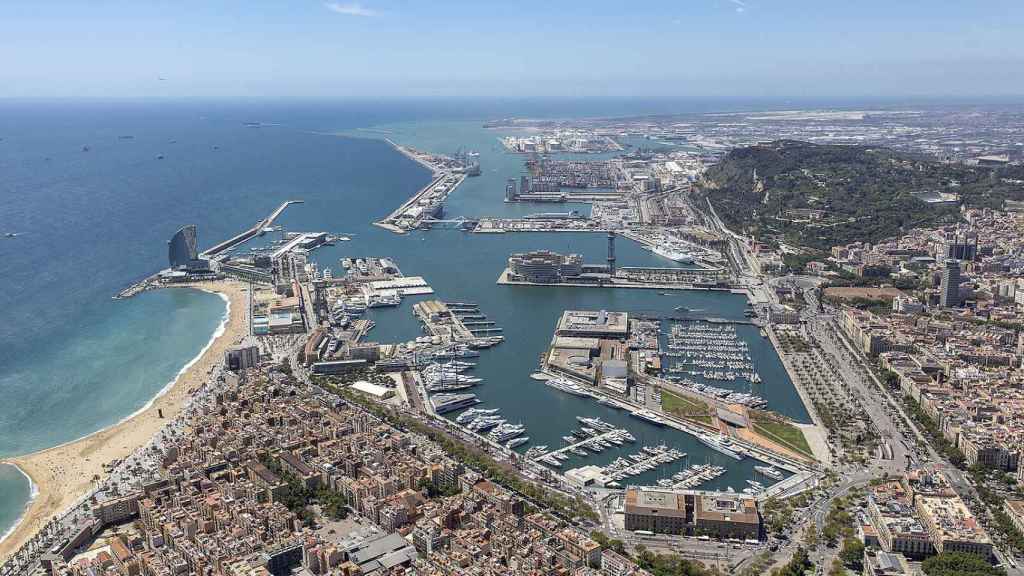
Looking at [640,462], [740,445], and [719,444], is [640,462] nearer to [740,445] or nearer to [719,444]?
[719,444]

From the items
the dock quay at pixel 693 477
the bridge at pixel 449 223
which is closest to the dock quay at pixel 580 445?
the dock quay at pixel 693 477

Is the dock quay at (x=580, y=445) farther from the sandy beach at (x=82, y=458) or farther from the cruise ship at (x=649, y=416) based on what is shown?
the sandy beach at (x=82, y=458)

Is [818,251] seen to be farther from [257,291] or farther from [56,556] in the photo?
[56,556]

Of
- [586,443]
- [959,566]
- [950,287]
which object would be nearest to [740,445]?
[586,443]

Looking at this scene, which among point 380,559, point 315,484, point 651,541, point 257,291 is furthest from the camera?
point 257,291

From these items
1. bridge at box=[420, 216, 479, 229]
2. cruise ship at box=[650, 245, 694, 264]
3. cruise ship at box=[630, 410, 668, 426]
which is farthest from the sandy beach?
bridge at box=[420, 216, 479, 229]

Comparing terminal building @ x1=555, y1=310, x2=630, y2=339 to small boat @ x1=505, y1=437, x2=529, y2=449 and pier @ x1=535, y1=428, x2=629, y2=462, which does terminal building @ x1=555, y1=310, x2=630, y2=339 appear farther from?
small boat @ x1=505, y1=437, x2=529, y2=449

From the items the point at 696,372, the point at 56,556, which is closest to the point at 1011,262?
the point at 696,372
